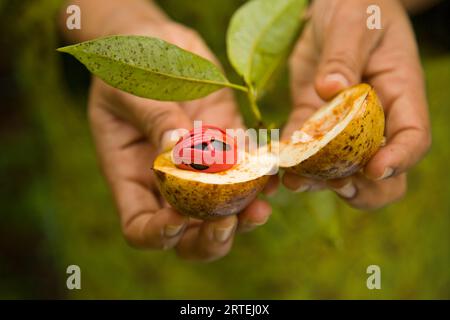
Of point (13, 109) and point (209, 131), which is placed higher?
point (13, 109)

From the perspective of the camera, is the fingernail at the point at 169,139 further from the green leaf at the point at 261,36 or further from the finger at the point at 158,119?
the green leaf at the point at 261,36

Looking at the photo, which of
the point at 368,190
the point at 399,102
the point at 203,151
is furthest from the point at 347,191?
the point at 203,151

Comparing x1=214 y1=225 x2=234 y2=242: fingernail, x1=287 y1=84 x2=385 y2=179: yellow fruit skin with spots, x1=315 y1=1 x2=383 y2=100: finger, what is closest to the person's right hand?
x1=214 y1=225 x2=234 y2=242: fingernail

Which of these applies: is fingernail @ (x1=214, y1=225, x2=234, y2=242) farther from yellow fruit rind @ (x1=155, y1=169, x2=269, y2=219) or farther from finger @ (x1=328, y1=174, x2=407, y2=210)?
finger @ (x1=328, y1=174, x2=407, y2=210)

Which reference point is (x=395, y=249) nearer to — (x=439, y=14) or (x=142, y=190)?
(x=439, y=14)

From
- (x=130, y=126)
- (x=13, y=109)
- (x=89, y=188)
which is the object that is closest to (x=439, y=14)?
(x=130, y=126)
